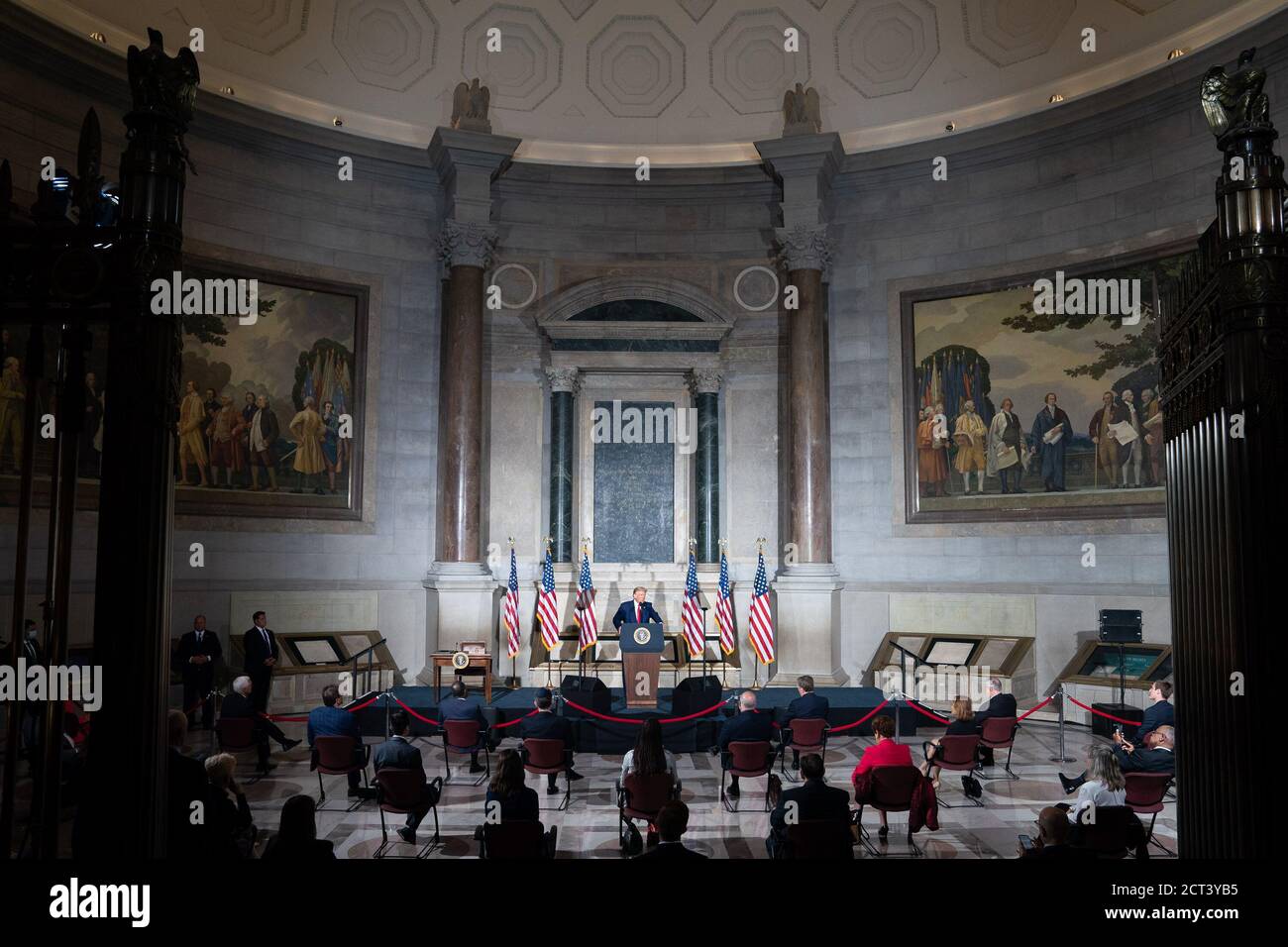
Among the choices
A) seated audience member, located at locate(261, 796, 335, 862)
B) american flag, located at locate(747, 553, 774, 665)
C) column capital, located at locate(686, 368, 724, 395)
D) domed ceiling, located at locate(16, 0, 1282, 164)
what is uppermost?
domed ceiling, located at locate(16, 0, 1282, 164)

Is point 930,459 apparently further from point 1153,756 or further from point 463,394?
point 1153,756

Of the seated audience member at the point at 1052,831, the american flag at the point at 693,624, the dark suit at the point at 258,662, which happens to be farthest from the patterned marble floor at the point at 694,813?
the american flag at the point at 693,624

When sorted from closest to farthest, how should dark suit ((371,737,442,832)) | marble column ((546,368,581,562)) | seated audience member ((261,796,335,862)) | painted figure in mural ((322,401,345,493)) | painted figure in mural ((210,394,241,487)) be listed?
1. seated audience member ((261,796,335,862))
2. dark suit ((371,737,442,832))
3. painted figure in mural ((210,394,241,487))
4. painted figure in mural ((322,401,345,493))
5. marble column ((546,368,581,562))

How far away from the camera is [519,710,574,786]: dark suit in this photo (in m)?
10.9

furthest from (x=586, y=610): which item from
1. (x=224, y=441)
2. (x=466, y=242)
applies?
(x=466, y=242)

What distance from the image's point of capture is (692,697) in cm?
1395

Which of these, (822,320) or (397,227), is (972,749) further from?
(397,227)

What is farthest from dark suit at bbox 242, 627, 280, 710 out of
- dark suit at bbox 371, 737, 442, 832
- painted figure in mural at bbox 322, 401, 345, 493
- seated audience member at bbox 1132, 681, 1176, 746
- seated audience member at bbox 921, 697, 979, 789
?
seated audience member at bbox 1132, 681, 1176, 746

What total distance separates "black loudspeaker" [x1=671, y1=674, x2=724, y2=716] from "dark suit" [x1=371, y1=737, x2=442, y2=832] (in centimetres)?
529

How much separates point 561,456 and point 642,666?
6363 mm

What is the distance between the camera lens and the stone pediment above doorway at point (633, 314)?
19766 mm

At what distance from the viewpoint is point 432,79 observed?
20078 millimetres

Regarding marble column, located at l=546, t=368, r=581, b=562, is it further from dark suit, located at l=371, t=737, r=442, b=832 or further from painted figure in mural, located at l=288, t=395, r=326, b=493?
dark suit, located at l=371, t=737, r=442, b=832
